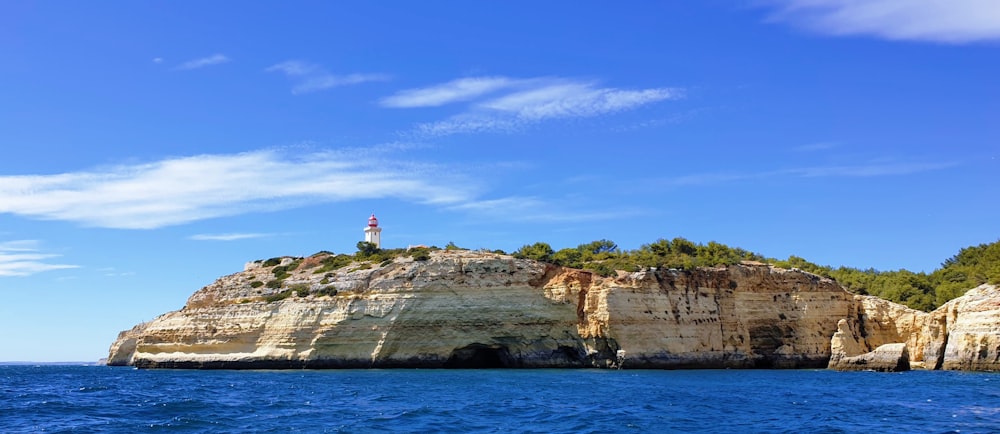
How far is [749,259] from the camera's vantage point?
59.1 meters

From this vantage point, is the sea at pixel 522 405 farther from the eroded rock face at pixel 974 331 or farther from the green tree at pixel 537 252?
the green tree at pixel 537 252

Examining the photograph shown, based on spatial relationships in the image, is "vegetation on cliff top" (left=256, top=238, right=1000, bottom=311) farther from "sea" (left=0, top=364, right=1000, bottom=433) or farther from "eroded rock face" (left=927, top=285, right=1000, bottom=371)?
"sea" (left=0, top=364, right=1000, bottom=433)

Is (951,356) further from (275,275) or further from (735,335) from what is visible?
(275,275)

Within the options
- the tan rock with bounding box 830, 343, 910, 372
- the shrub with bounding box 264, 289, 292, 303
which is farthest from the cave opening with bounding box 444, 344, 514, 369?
the tan rock with bounding box 830, 343, 910, 372

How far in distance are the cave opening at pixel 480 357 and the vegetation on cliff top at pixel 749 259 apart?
6.61 metres

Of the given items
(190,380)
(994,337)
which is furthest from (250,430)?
(994,337)

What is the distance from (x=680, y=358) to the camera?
46.7 metres

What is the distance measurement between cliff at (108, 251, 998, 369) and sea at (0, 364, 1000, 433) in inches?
384

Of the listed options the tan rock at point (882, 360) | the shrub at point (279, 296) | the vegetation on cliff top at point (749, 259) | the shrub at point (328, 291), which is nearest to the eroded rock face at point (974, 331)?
the tan rock at point (882, 360)

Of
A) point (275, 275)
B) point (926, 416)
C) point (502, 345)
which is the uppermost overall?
point (275, 275)

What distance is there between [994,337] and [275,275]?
140ft

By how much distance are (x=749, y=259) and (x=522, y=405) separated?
38110mm

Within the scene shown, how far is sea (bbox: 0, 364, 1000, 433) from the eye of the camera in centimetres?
2045

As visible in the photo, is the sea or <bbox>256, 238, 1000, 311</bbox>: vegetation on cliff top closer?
the sea
